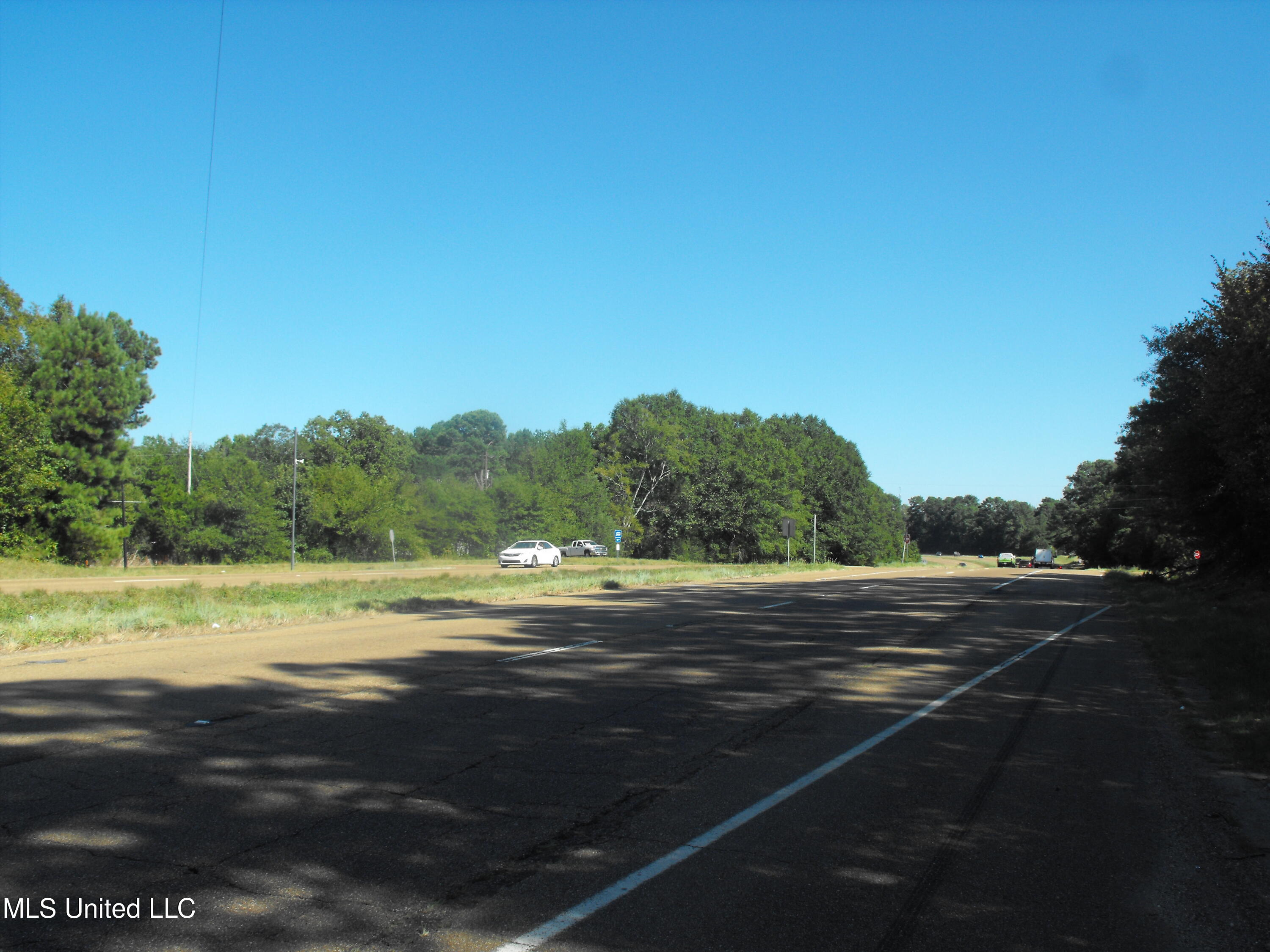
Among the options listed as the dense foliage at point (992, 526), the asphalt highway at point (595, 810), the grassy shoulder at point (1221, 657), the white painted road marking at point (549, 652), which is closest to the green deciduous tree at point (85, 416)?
the asphalt highway at point (595, 810)

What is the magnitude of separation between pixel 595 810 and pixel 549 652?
7716 millimetres

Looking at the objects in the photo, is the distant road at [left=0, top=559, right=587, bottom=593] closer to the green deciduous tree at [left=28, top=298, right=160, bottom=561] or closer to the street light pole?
the street light pole

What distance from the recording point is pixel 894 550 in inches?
4594

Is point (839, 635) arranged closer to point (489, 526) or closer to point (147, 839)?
point (147, 839)

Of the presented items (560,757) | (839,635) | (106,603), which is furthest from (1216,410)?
(106,603)

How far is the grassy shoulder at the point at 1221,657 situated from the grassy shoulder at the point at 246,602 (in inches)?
617

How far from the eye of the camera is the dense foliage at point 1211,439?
16844 millimetres

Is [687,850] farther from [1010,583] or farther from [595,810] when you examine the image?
[1010,583]

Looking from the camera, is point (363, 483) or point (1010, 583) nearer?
point (1010, 583)

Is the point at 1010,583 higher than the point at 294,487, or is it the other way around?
the point at 294,487

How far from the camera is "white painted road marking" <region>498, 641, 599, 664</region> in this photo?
12492 millimetres

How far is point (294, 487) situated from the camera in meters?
56.6

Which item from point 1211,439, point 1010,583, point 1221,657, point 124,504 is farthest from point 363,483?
point 1221,657

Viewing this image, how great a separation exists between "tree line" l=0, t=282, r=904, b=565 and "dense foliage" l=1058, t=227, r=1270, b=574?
4195cm
